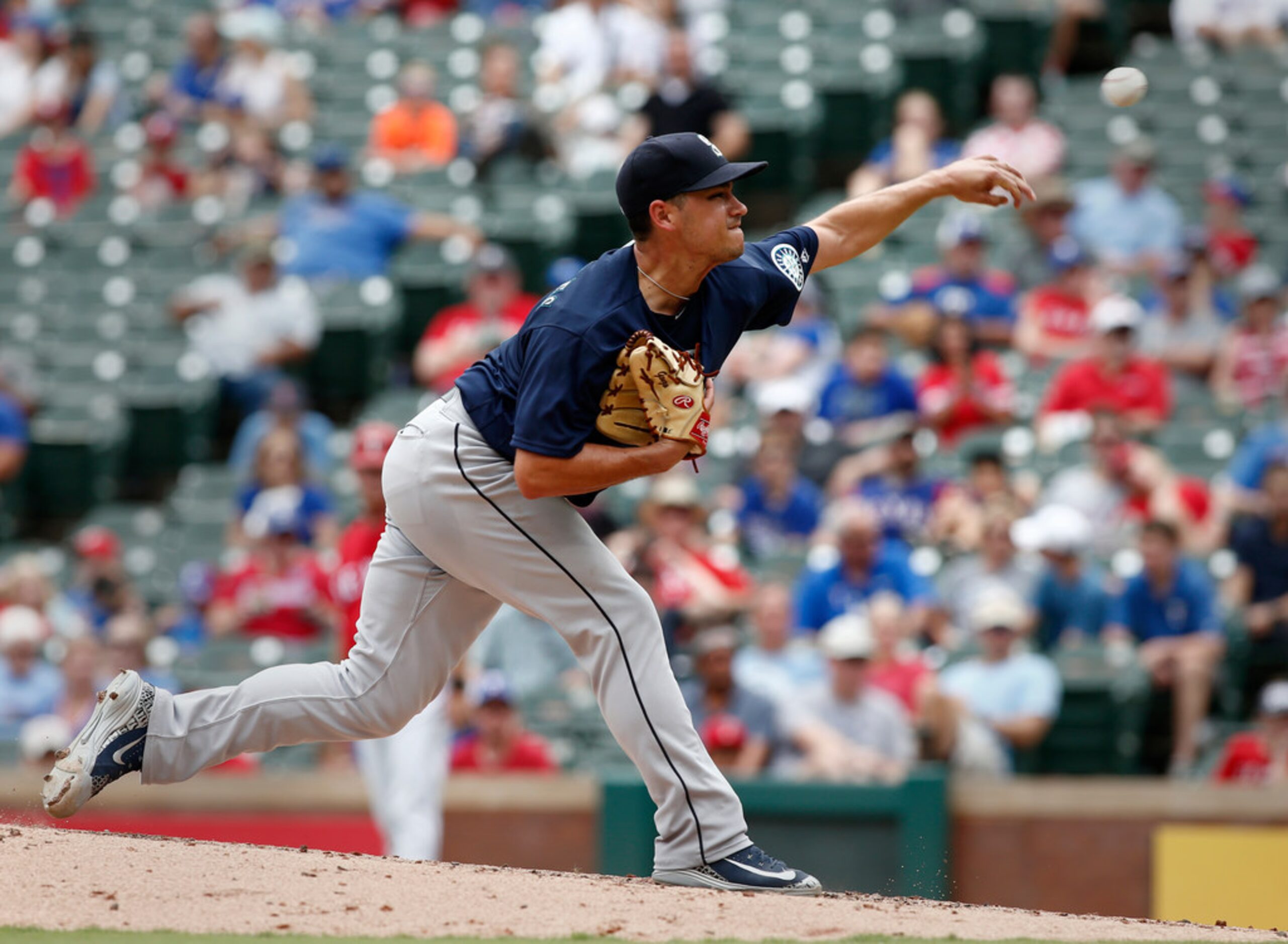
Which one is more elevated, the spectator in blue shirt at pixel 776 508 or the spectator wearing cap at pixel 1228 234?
the spectator wearing cap at pixel 1228 234

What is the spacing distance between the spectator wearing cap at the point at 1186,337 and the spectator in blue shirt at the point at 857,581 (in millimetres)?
2191

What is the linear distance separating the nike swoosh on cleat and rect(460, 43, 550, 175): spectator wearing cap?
7.66 m

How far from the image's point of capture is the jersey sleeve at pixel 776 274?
3.99 metres

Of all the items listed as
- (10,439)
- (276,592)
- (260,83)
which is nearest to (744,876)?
(276,592)

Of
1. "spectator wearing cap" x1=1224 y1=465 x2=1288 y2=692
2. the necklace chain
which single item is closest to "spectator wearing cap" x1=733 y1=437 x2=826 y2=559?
"spectator wearing cap" x1=1224 y1=465 x2=1288 y2=692

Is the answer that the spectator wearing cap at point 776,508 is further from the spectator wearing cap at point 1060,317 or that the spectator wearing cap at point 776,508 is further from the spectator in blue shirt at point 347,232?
the spectator in blue shirt at point 347,232

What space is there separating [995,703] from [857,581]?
882 mm

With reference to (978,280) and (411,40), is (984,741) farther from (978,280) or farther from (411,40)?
(411,40)

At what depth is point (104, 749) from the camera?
3.98 m

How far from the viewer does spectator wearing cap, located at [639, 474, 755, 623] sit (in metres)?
7.30

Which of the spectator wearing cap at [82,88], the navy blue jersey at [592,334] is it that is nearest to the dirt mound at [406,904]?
the navy blue jersey at [592,334]

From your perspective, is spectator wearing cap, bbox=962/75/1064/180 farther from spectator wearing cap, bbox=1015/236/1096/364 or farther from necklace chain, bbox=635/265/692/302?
necklace chain, bbox=635/265/692/302

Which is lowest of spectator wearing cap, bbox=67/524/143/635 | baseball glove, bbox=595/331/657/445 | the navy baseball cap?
spectator wearing cap, bbox=67/524/143/635

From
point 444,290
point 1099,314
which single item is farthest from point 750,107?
point 1099,314
